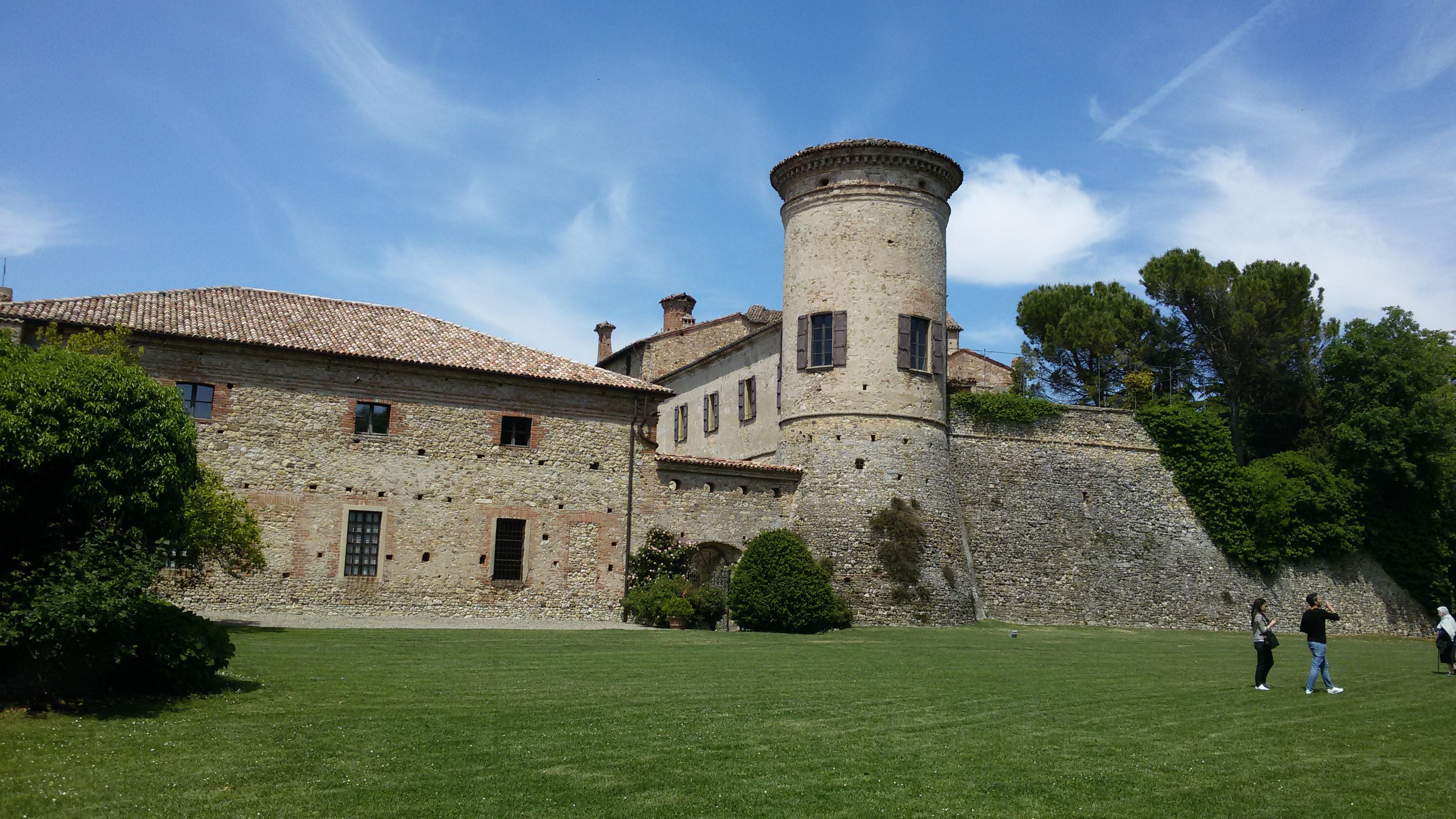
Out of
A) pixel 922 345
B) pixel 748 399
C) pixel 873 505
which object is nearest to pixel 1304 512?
pixel 922 345

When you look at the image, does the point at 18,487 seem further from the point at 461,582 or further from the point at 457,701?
the point at 461,582

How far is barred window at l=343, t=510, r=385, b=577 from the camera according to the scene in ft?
81.4

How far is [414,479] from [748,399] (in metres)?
11.7

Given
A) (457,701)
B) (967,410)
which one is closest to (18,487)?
(457,701)

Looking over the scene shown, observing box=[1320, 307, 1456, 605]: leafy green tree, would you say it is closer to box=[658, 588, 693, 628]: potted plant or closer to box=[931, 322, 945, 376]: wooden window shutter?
box=[931, 322, 945, 376]: wooden window shutter

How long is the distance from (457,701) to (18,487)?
489 centimetres

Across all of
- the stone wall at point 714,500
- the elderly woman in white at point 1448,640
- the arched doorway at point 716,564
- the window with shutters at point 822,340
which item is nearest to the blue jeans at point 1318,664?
the elderly woman in white at point 1448,640

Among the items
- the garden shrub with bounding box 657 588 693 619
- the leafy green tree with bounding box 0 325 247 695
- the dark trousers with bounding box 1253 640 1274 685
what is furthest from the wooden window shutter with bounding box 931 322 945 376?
the leafy green tree with bounding box 0 325 247 695

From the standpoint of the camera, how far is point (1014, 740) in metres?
10.2

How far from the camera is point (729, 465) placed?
92.4ft

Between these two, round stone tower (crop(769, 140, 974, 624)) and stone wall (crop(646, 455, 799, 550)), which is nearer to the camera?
stone wall (crop(646, 455, 799, 550))

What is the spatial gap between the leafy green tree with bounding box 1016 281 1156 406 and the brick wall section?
24182 mm

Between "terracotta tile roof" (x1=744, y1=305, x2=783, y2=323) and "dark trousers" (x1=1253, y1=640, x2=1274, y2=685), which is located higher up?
"terracotta tile roof" (x1=744, y1=305, x2=783, y2=323)

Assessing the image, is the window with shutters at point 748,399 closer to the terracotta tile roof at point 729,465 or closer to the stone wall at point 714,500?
the terracotta tile roof at point 729,465
